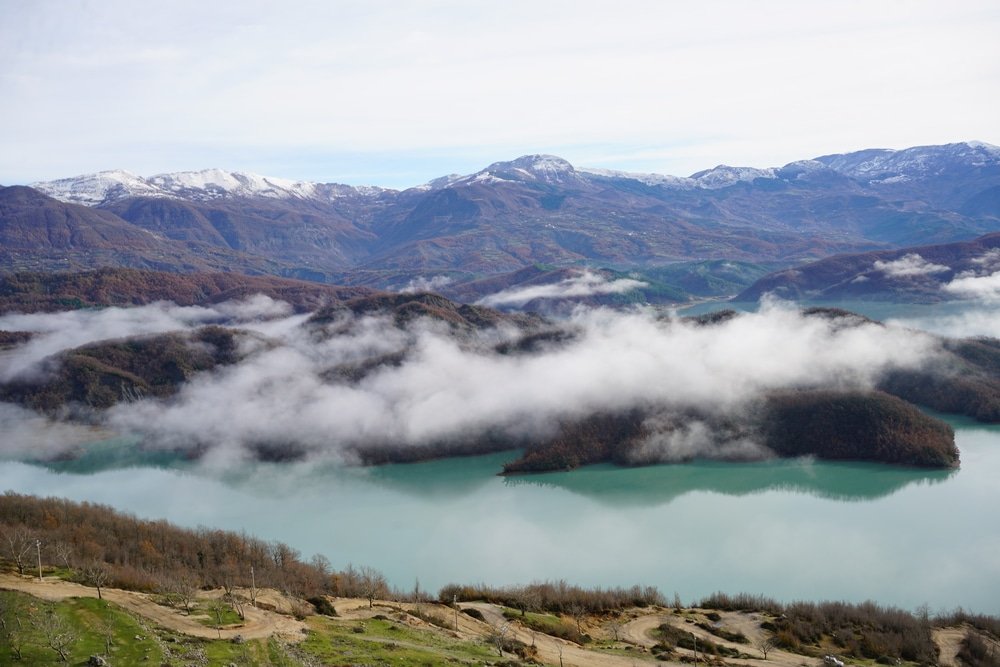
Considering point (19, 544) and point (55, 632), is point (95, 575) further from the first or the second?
point (19, 544)

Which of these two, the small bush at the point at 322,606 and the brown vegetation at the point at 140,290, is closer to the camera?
the small bush at the point at 322,606

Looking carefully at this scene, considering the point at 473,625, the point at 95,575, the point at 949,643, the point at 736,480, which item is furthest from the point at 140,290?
the point at 949,643

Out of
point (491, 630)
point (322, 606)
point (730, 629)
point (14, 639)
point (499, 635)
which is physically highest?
point (14, 639)

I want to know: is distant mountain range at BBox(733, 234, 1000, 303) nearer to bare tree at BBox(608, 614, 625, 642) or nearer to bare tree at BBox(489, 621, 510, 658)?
bare tree at BBox(608, 614, 625, 642)

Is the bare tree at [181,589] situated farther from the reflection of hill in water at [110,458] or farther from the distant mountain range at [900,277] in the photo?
the distant mountain range at [900,277]

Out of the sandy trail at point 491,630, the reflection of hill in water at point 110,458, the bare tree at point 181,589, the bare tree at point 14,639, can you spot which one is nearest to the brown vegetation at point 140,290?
the reflection of hill in water at point 110,458

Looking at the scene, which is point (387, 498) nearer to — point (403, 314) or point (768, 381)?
point (768, 381)

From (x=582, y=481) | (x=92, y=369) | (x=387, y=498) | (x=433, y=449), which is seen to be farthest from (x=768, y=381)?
(x=92, y=369)
